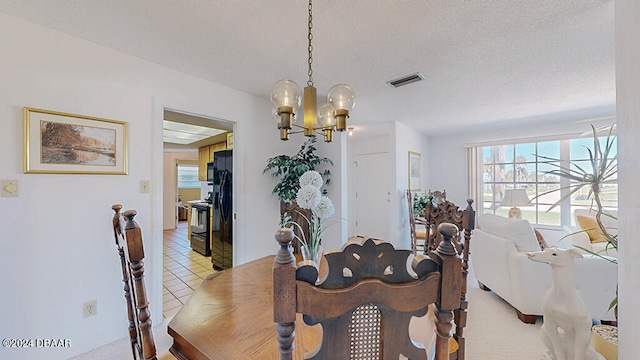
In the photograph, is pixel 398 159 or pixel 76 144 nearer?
pixel 76 144

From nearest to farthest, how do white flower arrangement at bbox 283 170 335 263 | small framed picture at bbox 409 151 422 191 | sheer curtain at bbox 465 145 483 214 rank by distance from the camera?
1. white flower arrangement at bbox 283 170 335 263
2. small framed picture at bbox 409 151 422 191
3. sheer curtain at bbox 465 145 483 214

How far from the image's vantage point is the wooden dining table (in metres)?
0.81

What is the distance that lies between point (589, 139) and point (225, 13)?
5.63 meters

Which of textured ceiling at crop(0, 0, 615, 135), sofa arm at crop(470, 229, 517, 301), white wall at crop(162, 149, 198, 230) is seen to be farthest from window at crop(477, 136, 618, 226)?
white wall at crop(162, 149, 198, 230)

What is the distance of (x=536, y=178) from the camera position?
180 inches

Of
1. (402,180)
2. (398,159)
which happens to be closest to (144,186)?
(398,159)

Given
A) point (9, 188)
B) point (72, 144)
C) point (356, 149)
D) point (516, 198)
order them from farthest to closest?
1. point (356, 149)
2. point (516, 198)
3. point (72, 144)
4. point (9, 188)

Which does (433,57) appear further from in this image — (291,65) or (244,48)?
(244,48)

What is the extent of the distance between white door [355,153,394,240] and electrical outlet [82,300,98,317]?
4.44 m

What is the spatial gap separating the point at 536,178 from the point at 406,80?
3.85m

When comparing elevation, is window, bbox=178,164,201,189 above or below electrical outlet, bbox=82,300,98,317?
above

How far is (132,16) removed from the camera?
157 cm

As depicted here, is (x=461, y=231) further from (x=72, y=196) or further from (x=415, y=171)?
(x=415, y=171)

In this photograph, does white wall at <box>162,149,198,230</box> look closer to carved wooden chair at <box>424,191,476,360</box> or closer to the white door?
the white door
